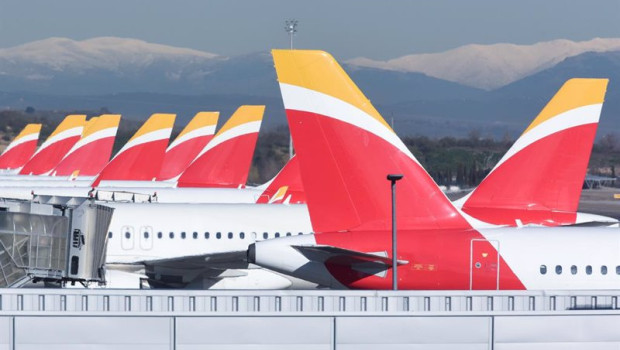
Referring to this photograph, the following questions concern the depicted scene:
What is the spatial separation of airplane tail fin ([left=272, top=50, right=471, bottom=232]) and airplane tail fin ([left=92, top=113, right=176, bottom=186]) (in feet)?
122

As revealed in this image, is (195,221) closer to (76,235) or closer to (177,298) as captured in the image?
(76,235)

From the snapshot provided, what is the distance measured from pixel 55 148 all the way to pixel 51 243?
55647mm

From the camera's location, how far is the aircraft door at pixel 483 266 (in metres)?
21.1

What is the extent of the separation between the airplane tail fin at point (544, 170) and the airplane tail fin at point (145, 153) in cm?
3308

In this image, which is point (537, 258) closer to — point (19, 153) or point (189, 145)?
point (189, 145)

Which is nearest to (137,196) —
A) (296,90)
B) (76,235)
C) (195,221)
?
(195,221)

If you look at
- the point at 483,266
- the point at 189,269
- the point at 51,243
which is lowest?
the point at 189,269

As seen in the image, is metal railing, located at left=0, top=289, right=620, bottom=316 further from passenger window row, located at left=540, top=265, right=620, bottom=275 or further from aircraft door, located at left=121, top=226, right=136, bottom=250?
aircraft door, located at left=121, top=226, right=136, bottom=250

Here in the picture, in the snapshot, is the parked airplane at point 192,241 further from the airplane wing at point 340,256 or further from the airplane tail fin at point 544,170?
the airplane wing at point 340,256

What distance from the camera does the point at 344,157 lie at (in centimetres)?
2175

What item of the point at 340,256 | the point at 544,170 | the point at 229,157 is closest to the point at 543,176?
the point at 544,170

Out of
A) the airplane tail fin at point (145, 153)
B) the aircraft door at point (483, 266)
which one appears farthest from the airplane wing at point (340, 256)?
the airplane tail fin at point (145, 153)

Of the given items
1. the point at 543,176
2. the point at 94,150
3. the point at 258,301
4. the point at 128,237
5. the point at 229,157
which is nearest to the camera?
the point at 258,301

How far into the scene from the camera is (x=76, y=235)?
24391 mm
